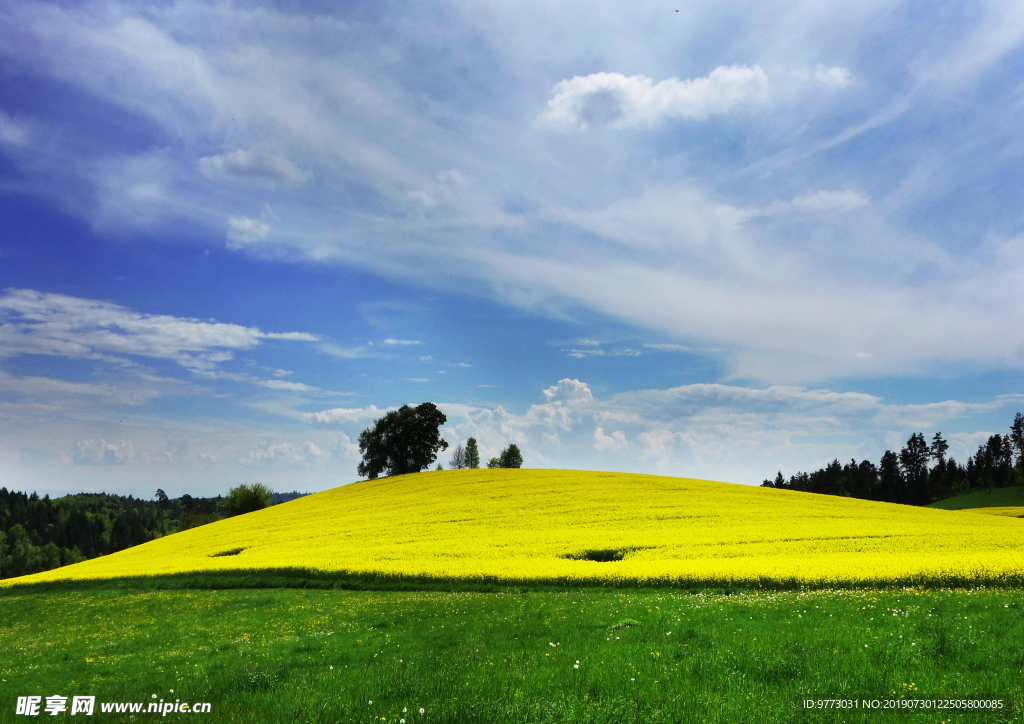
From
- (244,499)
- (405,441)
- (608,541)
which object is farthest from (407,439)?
(608,541)

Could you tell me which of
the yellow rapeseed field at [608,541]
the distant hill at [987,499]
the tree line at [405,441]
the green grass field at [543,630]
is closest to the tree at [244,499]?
the tree line at [405,441]

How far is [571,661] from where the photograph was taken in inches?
347

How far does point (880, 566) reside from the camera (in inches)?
785

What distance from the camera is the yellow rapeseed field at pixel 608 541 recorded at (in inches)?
811

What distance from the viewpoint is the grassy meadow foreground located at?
22.5 feet

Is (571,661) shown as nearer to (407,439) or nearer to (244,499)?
(407,439)

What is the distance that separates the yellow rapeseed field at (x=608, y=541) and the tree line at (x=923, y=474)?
284 ft

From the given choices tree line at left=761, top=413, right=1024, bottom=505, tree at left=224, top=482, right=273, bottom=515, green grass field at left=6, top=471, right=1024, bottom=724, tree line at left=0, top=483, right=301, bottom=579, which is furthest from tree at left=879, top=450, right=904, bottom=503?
tree line at left=0, top=483, right=301, bottom=579

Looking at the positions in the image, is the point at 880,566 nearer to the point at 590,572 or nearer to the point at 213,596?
the point at 590,572

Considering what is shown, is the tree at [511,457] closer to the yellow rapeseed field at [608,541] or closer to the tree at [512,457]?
the tree at [512,457]

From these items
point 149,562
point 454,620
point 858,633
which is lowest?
point 149,562

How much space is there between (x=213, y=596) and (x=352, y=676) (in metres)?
18.7

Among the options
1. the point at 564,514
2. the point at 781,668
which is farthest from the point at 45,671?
the point at 564,514

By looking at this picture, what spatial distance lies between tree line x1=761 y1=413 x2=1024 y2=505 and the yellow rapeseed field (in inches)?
3414
